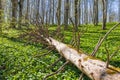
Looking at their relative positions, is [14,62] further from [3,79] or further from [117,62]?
[117,62]

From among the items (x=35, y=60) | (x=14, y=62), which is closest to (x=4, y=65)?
(x=14, y=62)

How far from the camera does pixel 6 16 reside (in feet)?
60.0

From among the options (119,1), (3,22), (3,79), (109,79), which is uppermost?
(119,1)

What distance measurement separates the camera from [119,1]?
266 feet

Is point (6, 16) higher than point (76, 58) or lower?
higher

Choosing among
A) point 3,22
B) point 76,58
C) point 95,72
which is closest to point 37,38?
point 3,22

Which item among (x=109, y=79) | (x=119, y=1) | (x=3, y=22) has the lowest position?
(x=109, y=79)

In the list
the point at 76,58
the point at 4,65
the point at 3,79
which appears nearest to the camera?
the point at 76,58

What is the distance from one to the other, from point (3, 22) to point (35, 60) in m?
8.53

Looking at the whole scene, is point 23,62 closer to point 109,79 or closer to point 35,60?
point 35,60

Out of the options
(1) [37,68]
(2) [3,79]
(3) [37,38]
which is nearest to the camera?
(2) [3,79]

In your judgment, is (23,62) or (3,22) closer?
(23,62)

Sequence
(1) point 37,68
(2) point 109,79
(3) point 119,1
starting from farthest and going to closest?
(3) point 119,1
(1) point 37,68
(2) point 109,79

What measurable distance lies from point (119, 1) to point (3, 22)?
226 ft
